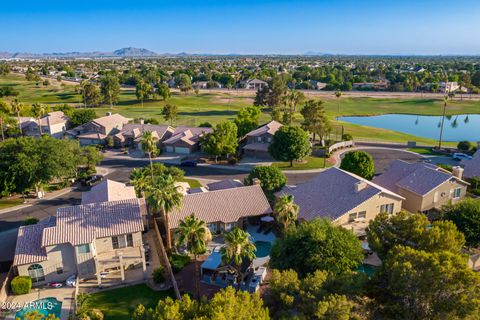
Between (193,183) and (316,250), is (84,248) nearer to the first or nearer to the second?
(316,250)

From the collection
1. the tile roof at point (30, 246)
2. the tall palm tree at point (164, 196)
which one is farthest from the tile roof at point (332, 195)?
the tile roof at point (30, 246)

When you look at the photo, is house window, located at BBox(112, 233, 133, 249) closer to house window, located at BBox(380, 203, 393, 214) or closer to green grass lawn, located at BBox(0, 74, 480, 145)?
house window, located at BBox(380, 203, 393, 214)

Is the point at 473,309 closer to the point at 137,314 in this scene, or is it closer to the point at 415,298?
the point at 415,298

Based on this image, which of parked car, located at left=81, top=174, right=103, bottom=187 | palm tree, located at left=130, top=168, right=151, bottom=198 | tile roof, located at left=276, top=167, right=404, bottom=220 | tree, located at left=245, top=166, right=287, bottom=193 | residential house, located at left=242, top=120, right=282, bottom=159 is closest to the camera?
tile roof, located at left=276, top=167, right=404, bottom=220

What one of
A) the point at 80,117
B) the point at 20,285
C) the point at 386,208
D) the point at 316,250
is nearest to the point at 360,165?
the point at 386,208

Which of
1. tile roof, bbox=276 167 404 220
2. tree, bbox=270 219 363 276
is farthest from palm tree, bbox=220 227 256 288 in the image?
tile roof, bbox=276 167 404 220

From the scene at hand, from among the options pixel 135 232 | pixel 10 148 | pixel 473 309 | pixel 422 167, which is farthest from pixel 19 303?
pixel 422 167
